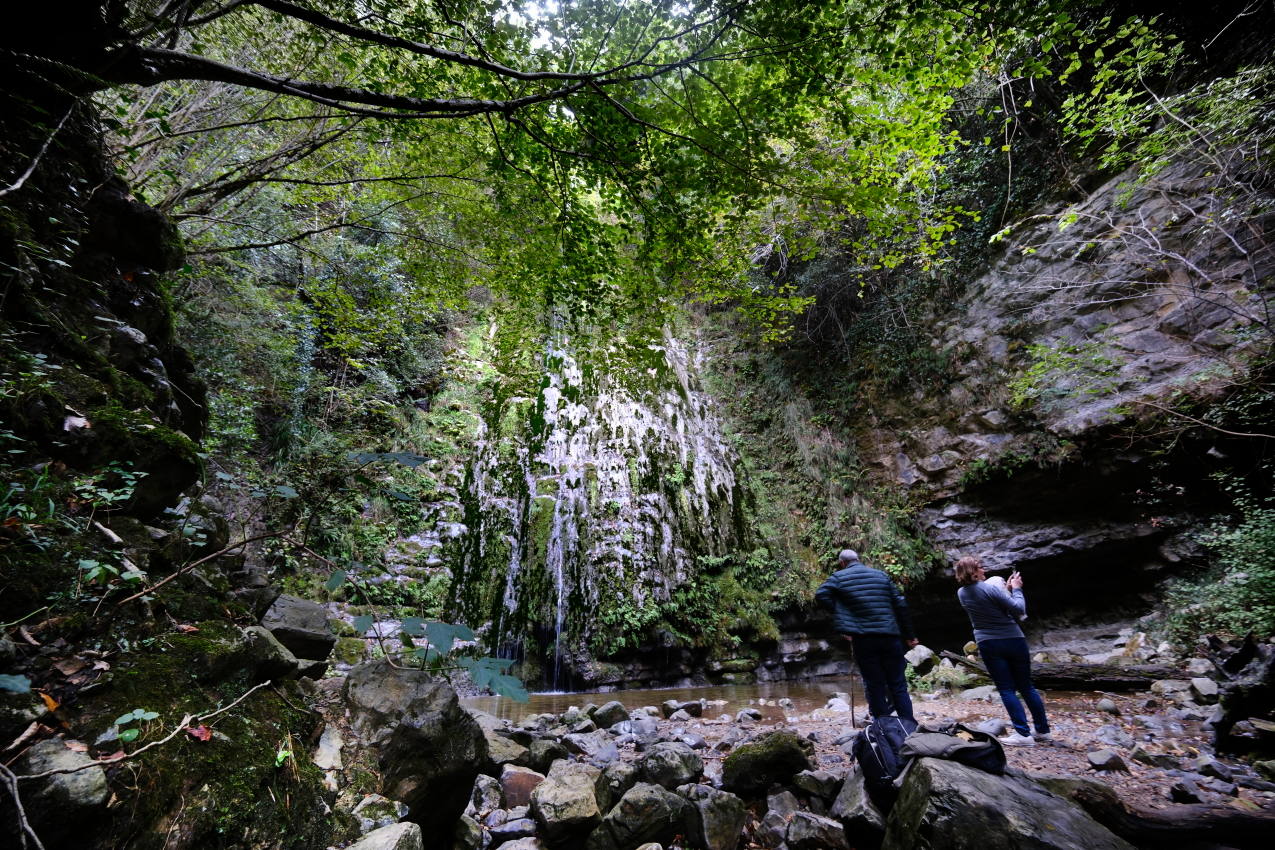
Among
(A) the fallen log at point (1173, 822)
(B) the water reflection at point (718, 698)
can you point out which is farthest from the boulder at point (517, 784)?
(A) the fallen log at point (1173, 822)

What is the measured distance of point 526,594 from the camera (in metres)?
8.25

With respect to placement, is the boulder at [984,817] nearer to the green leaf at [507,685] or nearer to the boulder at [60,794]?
the green leaf at [507,685]

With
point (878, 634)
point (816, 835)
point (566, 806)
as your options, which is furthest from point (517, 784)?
point (878, 634)

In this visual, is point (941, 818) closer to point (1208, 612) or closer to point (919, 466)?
point (1208, 612)

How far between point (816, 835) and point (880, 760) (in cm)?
54

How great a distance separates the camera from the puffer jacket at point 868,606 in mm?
3562

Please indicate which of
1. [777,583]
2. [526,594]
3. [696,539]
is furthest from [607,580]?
[777,583]

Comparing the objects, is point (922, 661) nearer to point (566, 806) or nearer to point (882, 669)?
point (882, 669)

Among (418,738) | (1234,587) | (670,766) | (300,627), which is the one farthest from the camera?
A: (1234,587)

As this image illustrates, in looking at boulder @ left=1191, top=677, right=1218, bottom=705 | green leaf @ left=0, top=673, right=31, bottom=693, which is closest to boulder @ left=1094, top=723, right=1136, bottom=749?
boulder @ left=1191, top=677, right=1218, bottom=705

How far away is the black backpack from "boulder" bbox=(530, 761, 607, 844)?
1.58m

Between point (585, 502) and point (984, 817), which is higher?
point (585, 502)

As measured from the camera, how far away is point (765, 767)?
301 centimetres

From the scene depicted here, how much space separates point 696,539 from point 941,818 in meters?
7.32
